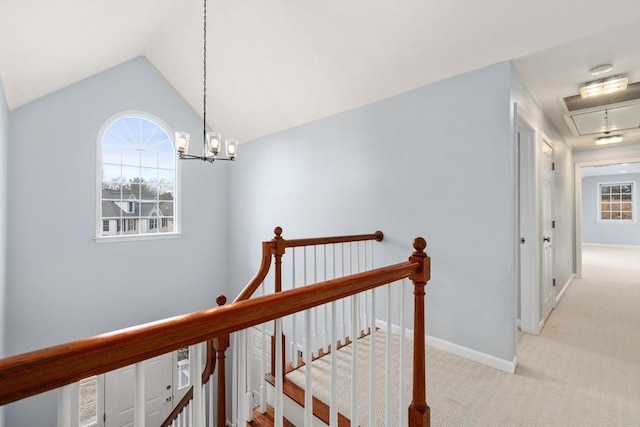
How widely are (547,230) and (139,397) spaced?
A: 3.93 metres

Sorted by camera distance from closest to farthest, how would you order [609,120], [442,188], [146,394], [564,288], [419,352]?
[419,352], [442,188], [609,120], [564,288], [146,394]

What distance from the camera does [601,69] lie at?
2.39 m

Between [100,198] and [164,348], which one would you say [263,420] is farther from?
[100,198]

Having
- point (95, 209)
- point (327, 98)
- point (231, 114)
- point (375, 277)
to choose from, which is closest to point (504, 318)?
point (375, 277)

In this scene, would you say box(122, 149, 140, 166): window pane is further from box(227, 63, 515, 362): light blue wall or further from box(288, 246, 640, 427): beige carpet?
box(288, 246, 640, 427): beige carpet

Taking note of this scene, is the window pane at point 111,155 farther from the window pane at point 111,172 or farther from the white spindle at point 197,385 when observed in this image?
the white spindle at point 197,385

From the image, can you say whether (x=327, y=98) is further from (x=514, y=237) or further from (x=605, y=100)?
(x=605, y=100)

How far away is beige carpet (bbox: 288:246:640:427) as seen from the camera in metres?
1.69

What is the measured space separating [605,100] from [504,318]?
2650mm

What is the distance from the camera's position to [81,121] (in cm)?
Result: 402

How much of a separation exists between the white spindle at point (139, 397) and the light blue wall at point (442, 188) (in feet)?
7.61

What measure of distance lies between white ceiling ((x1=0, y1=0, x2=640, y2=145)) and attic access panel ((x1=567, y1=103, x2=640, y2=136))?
2.36 ft

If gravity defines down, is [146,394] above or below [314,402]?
below

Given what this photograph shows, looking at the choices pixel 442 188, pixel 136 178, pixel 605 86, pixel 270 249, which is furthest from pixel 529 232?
pixel 136 178
